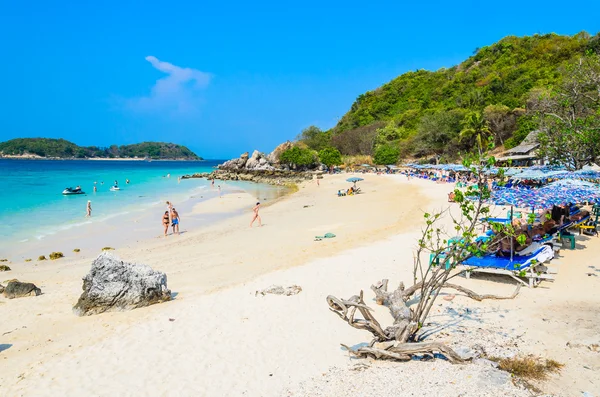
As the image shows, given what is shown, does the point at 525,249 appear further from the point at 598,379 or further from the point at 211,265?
the point at 211,265

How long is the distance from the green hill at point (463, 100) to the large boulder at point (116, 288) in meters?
41.8

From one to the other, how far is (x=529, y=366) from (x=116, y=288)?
24.5 ft

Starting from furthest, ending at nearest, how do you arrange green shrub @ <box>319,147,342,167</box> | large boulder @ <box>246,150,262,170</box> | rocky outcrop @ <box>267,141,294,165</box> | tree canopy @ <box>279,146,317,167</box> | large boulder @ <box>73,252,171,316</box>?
rocky outcrop @ <box>267,141,294,165</box> → large boulder @ <box>246,150,262,170</box> → tree canopy @ <box>279,146,317,167</box> → green shrub @ <box>319,147,342,167</box> → large boulder @ <box>73,252,171,316</box>

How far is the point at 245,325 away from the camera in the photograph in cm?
695

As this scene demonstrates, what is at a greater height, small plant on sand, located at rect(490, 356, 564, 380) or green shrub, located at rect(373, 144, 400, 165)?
green shrub, located at rect(373, 144, 400, 165)

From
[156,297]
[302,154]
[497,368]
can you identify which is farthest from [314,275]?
[302,154]

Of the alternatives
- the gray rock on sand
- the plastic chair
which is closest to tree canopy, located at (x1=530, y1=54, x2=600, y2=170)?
the plastic chair

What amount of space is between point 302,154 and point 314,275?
5617cm

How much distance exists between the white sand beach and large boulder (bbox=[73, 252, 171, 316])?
292 millimetres

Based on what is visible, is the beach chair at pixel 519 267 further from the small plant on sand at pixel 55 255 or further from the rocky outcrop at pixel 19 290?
the small plant on sand at pixel 55 255

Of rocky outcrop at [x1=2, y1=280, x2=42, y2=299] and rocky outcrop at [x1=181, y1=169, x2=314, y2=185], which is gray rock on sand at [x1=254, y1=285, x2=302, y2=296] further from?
rocky outcrop at [x1=181, y1=169, x2=314, y2=185]

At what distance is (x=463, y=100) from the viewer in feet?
210

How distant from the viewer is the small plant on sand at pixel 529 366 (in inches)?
190

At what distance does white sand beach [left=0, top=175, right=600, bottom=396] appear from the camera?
16.5ft
